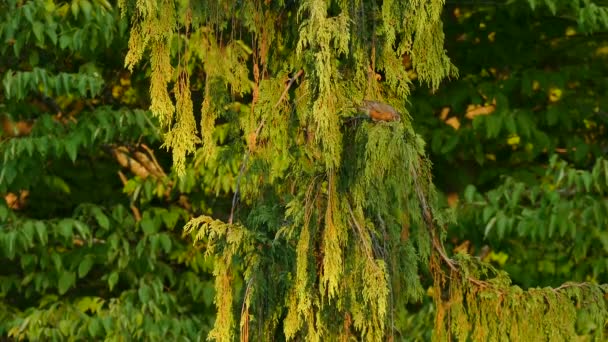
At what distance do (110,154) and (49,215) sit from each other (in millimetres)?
517

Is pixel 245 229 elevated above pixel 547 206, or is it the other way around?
pixel 245 229

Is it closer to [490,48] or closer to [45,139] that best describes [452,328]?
[45,139]

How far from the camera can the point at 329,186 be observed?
10.7ft

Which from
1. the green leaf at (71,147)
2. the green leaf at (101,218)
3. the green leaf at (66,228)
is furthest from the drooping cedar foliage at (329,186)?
the green leaf at (101,218)

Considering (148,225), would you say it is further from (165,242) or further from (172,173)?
(172,173)

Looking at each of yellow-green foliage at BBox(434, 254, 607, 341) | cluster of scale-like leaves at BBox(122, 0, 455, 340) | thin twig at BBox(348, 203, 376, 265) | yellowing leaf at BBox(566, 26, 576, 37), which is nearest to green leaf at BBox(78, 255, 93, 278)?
cluster of scale-like leaves at BBox(122, 0, 455, 340)

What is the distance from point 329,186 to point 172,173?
3.75 m

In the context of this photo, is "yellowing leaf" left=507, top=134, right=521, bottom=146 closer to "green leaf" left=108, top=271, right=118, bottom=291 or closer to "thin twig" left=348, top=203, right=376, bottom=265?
"green leaf" left=108, top=271, right=118, bottom=291

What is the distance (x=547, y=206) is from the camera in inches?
244

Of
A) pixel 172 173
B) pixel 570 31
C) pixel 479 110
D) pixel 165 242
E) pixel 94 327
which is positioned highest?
pixel 570 31

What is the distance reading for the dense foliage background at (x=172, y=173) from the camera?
244 inches

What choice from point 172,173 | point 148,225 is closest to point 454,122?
point 172,173

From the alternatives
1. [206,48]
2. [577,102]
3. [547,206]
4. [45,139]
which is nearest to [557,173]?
[547,206]

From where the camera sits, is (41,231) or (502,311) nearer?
(502,311)
